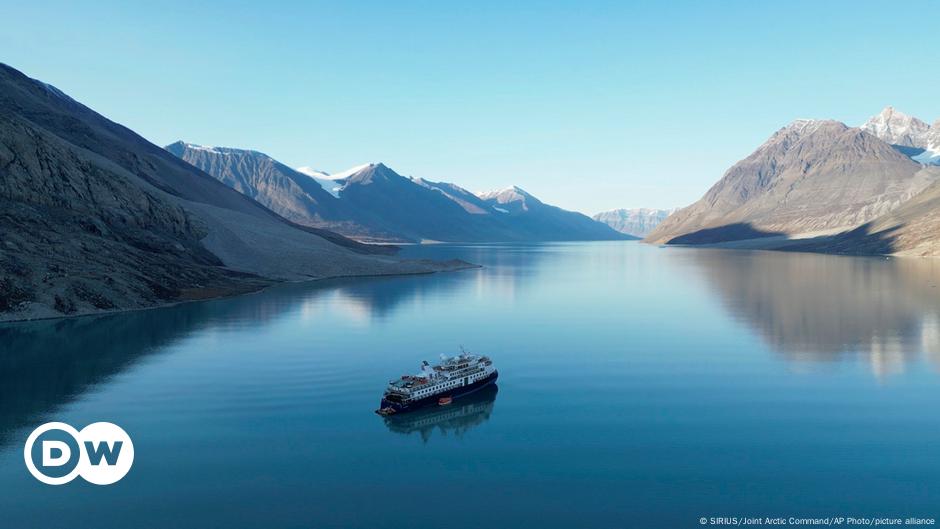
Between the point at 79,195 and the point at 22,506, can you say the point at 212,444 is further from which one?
the point at 79,195

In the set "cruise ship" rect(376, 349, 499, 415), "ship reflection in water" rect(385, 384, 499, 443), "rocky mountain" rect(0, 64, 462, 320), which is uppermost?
"rocky mountain" rect(0, 64, 462, 320)

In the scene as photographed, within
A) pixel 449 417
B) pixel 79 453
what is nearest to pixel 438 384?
pixel 449 417

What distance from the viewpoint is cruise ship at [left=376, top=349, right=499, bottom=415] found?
49062mm

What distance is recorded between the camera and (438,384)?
53125 millimetres

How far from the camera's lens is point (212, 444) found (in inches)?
1604

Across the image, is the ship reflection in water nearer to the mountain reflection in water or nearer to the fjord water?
the fjord water

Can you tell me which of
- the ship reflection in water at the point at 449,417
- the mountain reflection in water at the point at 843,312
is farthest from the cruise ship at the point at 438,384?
the mountain reflection in water at the point at 843,312

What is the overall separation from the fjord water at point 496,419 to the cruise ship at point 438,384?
1332mm

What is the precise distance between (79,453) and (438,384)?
2520 centimetres

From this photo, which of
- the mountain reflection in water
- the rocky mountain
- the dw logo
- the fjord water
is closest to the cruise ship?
the fjord water

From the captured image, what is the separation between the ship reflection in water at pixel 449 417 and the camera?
45844 mm

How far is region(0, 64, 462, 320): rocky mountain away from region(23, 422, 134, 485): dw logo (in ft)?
189

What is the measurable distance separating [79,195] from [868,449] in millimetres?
142226

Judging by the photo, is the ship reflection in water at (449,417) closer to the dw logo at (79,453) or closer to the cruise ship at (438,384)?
the cruise ship at (438,384)
